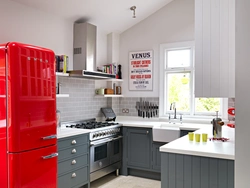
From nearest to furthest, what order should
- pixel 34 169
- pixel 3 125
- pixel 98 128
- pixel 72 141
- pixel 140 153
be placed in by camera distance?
pixel 3 125 < pixel 34 169 < pixel 72 141 < pixel 98 128 < pixel 140 153

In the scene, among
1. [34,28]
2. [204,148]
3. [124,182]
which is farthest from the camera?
[124,182]

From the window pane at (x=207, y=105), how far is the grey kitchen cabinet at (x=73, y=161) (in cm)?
227

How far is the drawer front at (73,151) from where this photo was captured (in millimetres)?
3172

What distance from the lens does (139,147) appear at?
438 centimetres

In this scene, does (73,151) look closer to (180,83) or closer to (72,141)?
(72,141)

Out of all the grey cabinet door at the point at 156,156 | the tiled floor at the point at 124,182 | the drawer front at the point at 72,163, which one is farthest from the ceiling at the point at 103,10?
the tiled floor at the point at 124,182

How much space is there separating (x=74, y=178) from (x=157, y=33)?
3191 millimetres

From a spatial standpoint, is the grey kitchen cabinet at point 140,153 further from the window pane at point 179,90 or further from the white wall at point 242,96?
the white wall at point 242,96

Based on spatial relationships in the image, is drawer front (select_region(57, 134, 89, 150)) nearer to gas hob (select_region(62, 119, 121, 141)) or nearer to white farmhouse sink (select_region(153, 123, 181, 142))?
gas hob (select_region(62, 119, 121, 141))

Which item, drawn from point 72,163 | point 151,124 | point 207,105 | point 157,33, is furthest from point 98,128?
point 157,33

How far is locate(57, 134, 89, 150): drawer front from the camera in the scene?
315cm

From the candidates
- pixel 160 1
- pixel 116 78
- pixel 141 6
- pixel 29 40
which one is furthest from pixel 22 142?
pixel 160 1

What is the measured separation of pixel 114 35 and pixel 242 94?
493 cm

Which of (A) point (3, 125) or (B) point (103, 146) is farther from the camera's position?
(B) point (103, 146)
